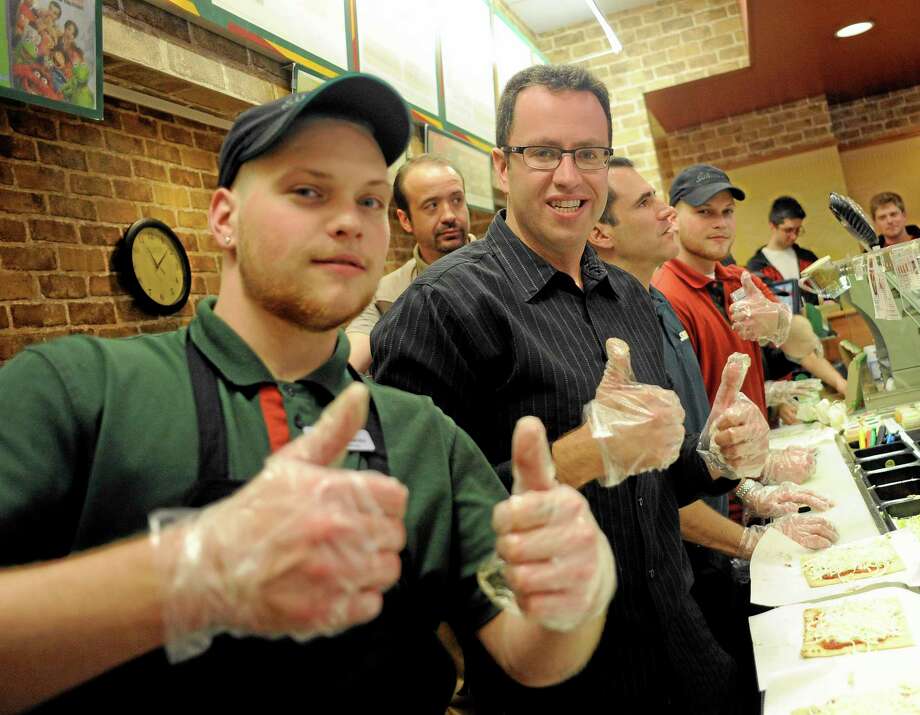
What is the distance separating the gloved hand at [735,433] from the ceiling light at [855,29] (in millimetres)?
4827

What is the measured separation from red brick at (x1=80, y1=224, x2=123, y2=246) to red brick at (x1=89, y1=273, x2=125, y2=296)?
129 mm

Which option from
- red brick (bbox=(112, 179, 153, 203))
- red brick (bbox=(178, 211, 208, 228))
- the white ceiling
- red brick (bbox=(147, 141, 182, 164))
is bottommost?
red brick (bbox=(178, 211, 208, 228))

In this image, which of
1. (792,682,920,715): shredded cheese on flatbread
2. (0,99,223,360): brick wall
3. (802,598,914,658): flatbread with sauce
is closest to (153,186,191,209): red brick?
(0,99,223,360): brick wall

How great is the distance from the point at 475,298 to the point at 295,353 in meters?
0.55

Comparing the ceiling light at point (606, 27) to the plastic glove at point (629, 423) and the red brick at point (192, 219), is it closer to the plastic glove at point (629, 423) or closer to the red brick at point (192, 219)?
the red brick at point (192, 219)

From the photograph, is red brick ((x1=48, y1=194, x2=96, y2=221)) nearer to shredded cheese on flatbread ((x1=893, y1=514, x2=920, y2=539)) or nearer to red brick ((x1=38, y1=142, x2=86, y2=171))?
red brick ((x1=38, y1=142, x2=86, y2=171))

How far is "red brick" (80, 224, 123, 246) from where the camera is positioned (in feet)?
9.66

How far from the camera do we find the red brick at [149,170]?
3255mm

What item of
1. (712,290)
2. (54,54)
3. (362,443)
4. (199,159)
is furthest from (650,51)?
(362,443)

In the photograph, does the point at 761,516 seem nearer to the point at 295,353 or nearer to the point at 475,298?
the point at 475,298

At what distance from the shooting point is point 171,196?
3.42 meters

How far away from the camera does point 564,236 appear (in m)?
1.69

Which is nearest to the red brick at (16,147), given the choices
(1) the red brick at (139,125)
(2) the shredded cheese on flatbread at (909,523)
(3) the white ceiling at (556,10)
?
(1) the red brick at (139,125)

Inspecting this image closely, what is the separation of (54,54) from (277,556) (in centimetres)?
215
